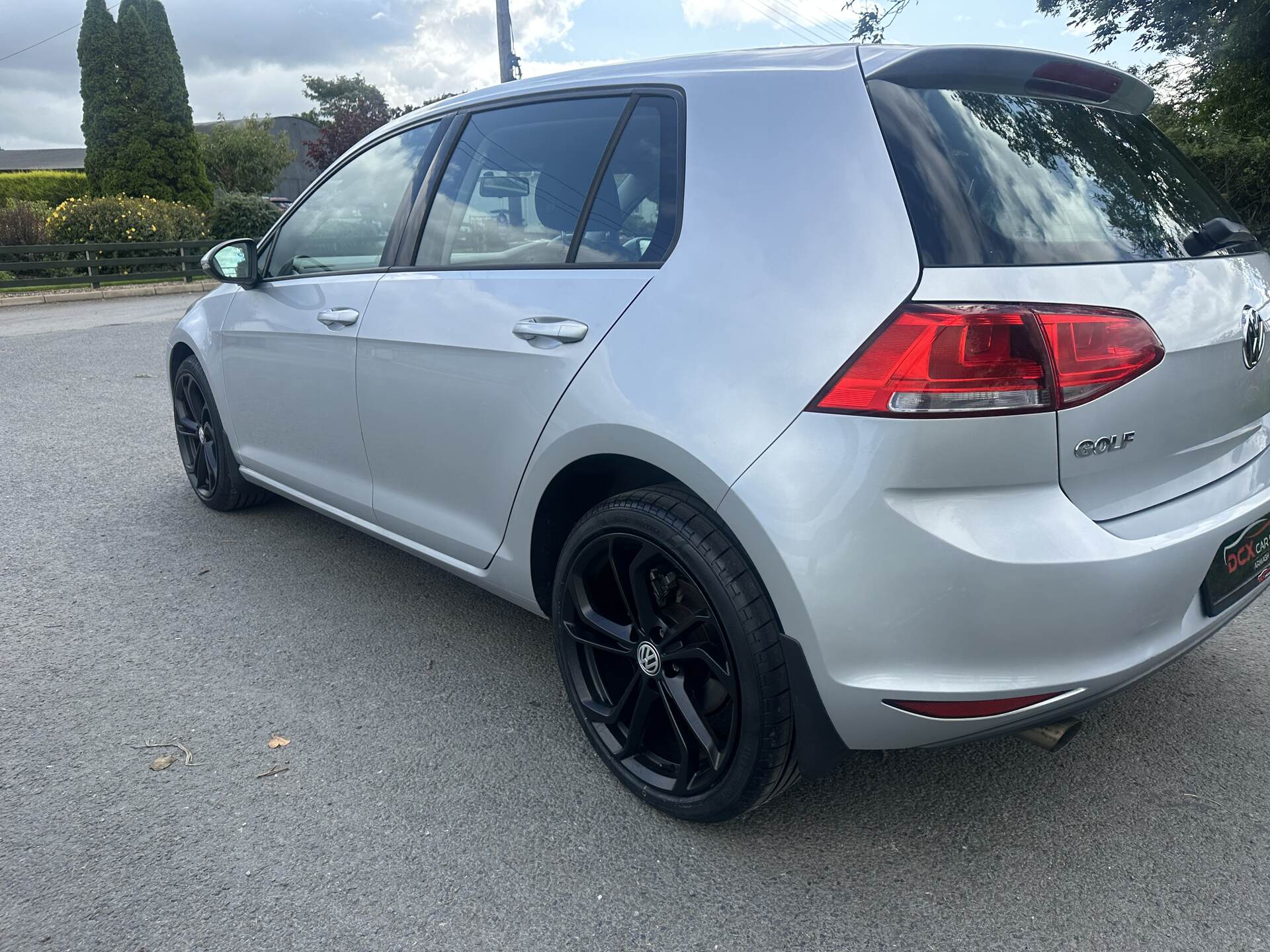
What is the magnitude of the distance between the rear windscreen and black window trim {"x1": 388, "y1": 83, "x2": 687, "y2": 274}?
1.69 feet

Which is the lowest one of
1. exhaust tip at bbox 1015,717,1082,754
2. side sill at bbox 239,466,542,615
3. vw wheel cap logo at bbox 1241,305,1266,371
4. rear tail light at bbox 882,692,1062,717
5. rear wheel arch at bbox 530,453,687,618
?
exhaust tip at bbox 1015,717,1082,754

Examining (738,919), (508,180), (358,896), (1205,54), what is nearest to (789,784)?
(738,919)

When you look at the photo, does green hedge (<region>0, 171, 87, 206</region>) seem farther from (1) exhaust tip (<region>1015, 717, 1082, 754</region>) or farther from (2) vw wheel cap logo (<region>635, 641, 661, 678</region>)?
(1) exhaust tip (<region>1015, 717, 1082, 754</region>)

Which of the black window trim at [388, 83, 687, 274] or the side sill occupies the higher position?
→ the black window trim at [388, 83, 687, 274]

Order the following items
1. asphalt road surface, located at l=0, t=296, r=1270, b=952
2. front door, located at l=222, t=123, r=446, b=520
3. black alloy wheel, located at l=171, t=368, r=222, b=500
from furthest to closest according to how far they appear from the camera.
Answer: black alloy wheel, located at l=171, t=368, r=222, b=500 < front door, located at l=222, t=123, r=446, b=520 < asphalt road surface, located at l=0, t=296, r=1270, b=952

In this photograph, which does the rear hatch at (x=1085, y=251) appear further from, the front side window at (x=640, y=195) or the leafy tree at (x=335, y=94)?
the leafy tree at (x=335, y=94)

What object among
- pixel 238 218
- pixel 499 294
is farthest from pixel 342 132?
pixel 499 294

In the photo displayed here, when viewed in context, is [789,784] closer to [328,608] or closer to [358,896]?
[358,896]

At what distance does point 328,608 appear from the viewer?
374 cm

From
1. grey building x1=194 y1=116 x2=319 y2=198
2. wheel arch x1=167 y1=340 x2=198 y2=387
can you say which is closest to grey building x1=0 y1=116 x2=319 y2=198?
grey building x1=194 y1=116 x2=319 y2=198

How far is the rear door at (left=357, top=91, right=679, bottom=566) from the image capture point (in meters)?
2.47

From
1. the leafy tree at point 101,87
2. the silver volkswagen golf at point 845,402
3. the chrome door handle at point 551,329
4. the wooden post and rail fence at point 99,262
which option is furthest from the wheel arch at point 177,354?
the leafy tree at point 101,87

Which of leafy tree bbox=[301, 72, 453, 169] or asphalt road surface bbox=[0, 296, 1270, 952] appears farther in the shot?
leafy tree bbox=[301, 72, 453, 169]

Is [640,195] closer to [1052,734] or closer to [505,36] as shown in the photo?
[1052,734]
